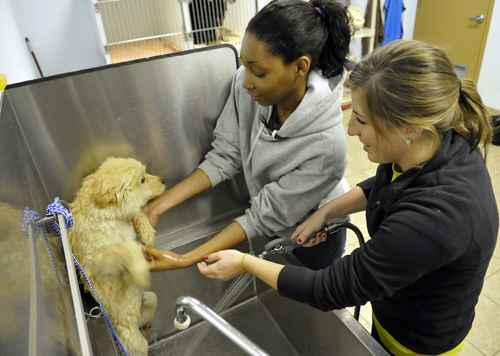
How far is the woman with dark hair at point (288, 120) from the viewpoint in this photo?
925 millimetres

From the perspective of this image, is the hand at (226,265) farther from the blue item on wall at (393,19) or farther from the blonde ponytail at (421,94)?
the blue item on wall at (393,19)

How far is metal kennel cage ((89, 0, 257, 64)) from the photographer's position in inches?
86.8

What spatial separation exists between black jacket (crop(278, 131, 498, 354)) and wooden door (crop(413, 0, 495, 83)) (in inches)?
130

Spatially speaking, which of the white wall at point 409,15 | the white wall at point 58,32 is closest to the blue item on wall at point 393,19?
the white wall at point 409,15

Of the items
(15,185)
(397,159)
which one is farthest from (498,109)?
(15,185)

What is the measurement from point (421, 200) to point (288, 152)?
17.5 inches

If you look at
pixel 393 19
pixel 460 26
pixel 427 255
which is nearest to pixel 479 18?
pixel 460 26

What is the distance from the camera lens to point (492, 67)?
11.1ft

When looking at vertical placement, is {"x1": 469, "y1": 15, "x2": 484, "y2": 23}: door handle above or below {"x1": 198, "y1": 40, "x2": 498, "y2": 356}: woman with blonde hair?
below

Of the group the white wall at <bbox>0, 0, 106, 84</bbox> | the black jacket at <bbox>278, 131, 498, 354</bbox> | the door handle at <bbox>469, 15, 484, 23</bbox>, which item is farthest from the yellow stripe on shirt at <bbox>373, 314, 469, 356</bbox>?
the door handle at <bbox>469, 15, 484, 23</bbox>

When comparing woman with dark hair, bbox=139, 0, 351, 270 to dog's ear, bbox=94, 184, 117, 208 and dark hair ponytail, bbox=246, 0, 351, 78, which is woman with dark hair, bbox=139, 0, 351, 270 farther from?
dog's ear, bbox=94, 184, 117, 208

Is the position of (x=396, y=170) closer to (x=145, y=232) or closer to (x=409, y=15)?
(x=145, y=232)

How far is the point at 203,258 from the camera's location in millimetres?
1113

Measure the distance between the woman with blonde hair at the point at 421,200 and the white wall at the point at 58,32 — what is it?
219 centimetres
